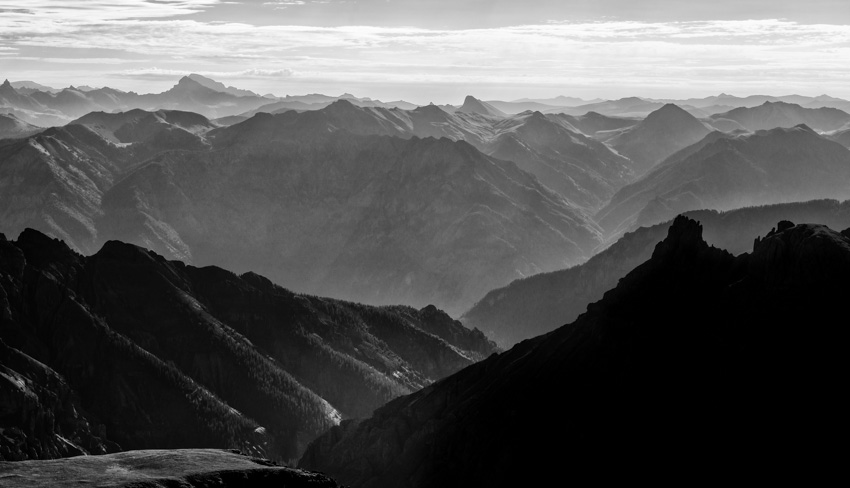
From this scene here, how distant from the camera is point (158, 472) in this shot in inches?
7121

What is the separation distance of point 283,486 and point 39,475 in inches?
1313

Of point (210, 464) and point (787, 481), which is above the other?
point (787, 481)

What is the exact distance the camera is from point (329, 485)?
635 ft

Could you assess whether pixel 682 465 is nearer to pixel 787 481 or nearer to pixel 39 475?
pixel 787 481

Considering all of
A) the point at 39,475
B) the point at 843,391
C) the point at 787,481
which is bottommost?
the point at 39,475

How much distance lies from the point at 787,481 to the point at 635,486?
902 inches

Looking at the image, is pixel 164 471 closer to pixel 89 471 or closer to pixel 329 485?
pixel 89 471

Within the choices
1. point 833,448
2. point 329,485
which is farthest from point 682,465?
point 329,485

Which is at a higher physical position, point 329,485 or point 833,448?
point 833,448

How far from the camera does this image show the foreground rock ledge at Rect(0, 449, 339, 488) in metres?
174

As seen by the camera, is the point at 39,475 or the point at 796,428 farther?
the point at 796,428

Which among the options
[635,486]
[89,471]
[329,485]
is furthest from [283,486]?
[635,486]

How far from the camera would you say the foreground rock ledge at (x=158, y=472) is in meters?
174

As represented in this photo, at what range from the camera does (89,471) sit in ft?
590
